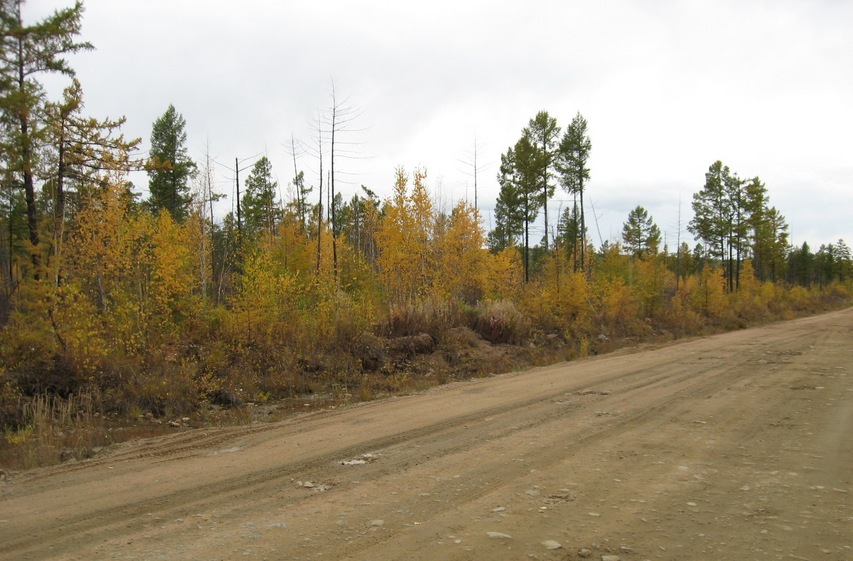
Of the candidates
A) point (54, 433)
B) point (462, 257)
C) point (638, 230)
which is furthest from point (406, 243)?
point (638, 230)

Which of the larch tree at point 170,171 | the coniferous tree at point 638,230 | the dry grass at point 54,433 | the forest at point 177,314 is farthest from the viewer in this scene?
the coniferous tree at point 638,230

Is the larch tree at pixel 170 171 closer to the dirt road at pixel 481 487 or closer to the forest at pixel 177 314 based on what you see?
the forest at pixel 177 314

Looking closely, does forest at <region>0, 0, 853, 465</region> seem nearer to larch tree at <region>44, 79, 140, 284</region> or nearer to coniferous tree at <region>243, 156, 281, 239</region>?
larch tree at <region>44, 79, 140, 284</region>

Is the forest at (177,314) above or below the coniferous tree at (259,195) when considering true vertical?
below

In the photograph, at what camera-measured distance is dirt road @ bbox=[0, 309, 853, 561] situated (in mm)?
3990

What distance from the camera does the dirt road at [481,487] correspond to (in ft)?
13.1

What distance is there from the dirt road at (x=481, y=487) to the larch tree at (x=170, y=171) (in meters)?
32.0

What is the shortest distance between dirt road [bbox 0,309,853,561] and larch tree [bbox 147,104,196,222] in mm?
31976

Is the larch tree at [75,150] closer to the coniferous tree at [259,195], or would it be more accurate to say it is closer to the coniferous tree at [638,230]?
the coniferous tree at [259,195]

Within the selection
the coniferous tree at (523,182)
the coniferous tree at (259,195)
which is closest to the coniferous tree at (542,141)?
the coniferous tree at (523,182)

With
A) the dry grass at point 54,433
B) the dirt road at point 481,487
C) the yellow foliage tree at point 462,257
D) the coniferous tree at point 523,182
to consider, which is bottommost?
the dry grass at point 54,433

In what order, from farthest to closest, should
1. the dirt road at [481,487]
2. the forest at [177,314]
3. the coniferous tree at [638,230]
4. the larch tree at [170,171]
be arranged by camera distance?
the coniferous tree at [638,230], the larch tree at [170,171], the forest at [177,314], the dirt road at [481,487]

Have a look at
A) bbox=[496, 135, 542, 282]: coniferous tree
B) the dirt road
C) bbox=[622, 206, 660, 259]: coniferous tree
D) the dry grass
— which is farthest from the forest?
bbox=[622, 206, 660, 259]: coniferous tree

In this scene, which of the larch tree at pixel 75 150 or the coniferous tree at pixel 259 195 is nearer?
the larch tree at pixel 75 150
